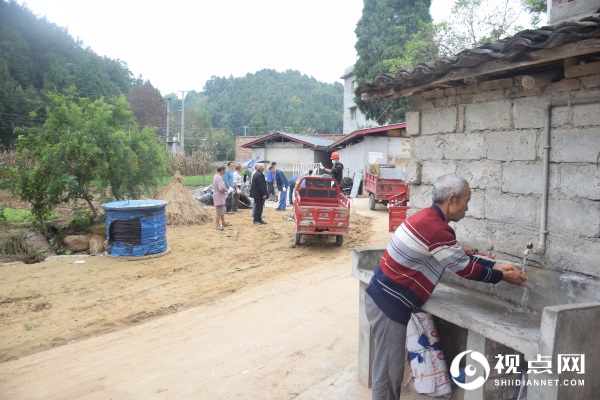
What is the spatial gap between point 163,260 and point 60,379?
5194 millimetres

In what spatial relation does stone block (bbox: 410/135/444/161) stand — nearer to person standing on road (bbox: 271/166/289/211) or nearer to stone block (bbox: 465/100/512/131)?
stone block (bbox: 465/100/512/131)

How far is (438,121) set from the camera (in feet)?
16.9

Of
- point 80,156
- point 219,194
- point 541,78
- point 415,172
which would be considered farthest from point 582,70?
point 80,156

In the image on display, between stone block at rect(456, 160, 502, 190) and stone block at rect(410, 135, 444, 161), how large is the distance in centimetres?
36

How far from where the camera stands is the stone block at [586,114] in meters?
3.59

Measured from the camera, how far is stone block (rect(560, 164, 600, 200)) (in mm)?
3598

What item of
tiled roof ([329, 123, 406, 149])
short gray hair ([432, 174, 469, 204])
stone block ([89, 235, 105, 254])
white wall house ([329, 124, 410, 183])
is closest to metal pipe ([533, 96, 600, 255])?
short gray hair ([432, 174, 469, 204])

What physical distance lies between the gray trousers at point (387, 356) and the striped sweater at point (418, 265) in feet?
0.23

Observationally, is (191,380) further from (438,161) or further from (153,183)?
(153,183)

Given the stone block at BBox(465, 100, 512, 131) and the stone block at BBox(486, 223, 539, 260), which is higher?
the stone block at BBox(465, 100, 512, 131)

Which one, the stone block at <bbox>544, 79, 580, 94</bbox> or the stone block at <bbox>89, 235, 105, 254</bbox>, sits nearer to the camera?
the stone block at <bbox>544, 79, 580, 94</bbox>

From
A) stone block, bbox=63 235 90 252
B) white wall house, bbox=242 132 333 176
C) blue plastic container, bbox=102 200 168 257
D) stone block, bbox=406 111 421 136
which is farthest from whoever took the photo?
white wall house, bbox=242 132 333 176

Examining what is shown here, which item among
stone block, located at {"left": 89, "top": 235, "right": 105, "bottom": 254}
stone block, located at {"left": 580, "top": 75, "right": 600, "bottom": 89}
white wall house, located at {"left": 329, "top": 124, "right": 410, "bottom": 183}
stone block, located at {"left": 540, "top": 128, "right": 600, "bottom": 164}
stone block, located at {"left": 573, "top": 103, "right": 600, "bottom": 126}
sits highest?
white wall house, located at {"left": 329, "top": 124, "right": 410, "bottom": 183}

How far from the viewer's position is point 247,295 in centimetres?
750
